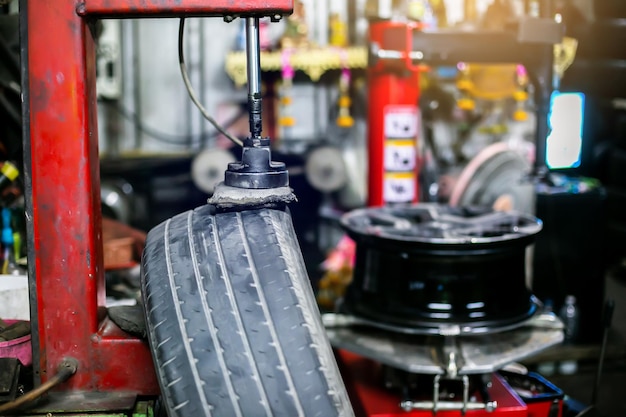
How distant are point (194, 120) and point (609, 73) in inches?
128

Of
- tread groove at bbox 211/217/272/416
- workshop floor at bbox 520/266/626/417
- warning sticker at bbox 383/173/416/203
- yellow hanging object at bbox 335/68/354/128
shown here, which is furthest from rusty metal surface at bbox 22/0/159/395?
yellow hanging object at bbox 335/68/354/128

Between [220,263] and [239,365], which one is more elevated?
[220,263]

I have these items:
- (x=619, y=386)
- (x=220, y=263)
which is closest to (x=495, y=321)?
(x=220, y=263)

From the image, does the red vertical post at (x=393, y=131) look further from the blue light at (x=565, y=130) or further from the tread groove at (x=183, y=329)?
the tread groove at (x=183, y=329)

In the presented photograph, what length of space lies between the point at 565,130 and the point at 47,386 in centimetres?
504

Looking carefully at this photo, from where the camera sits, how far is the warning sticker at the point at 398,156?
153 inches

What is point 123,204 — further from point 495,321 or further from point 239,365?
point 239,365

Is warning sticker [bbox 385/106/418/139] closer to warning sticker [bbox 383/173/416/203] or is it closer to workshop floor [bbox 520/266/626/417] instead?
warning sticker [bbox 383/173/416/203]

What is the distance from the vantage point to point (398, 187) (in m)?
3.89

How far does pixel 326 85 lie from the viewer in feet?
20.3

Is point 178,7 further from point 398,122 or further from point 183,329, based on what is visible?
Answer: point 398,122

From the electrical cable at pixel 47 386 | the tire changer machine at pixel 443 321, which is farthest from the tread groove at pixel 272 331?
the tire changer machine at pixel 443 321

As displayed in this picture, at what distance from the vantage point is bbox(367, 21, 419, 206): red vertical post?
388 cm

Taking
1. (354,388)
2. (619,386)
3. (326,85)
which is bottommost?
(619,386)
